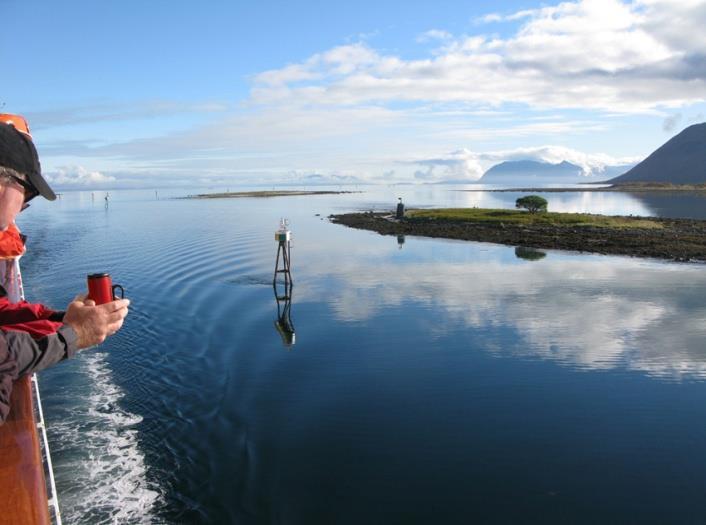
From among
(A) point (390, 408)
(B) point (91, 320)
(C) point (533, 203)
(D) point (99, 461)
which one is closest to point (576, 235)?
(C) point (533, 203)

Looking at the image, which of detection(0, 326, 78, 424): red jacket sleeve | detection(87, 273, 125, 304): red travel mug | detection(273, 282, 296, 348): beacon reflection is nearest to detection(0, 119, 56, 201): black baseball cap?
detection(87, 273, 125, 304): red travel mug

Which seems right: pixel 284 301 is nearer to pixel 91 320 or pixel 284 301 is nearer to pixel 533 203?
pixel 91 320

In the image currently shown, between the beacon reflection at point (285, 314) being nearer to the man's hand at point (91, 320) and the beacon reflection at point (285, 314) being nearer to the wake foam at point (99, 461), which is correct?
the wake foam at point (99, 461)

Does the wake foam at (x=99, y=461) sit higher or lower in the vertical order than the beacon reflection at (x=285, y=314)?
lower

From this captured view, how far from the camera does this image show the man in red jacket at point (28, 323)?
3.35 metres

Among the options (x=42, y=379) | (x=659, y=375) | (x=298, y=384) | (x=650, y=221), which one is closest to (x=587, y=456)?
(x=659, y=375)

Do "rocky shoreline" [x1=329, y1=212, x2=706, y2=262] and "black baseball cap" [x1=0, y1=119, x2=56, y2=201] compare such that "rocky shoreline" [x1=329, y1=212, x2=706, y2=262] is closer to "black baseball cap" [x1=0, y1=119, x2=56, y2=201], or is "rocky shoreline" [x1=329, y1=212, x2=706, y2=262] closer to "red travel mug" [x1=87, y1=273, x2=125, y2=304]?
"red travel mug" [x1=87, y1=273, x2=125, y2=304]

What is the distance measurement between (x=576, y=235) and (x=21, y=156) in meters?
46.9

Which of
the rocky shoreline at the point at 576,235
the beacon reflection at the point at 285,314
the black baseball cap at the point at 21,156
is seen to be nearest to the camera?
the black baseball cap at the point at 21,156

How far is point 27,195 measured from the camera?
3838 millimetres

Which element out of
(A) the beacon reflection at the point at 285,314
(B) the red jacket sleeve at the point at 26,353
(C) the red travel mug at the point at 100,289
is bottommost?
(A) the beacon reflection at the point at 285,314

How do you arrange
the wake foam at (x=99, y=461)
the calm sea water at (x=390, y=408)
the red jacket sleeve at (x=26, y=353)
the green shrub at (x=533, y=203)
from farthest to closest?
1. the green shrub at (x=533, y=203)
2. the calm sea water at (x=390, y=408)
3. the wake foam at (x=99, y=461)
4. the red jacket sleeve at (x=26, y=353)

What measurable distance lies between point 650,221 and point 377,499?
2275 inches

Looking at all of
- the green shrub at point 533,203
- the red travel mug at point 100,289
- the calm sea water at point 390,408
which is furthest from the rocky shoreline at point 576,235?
the red travel mug at point 100,289
